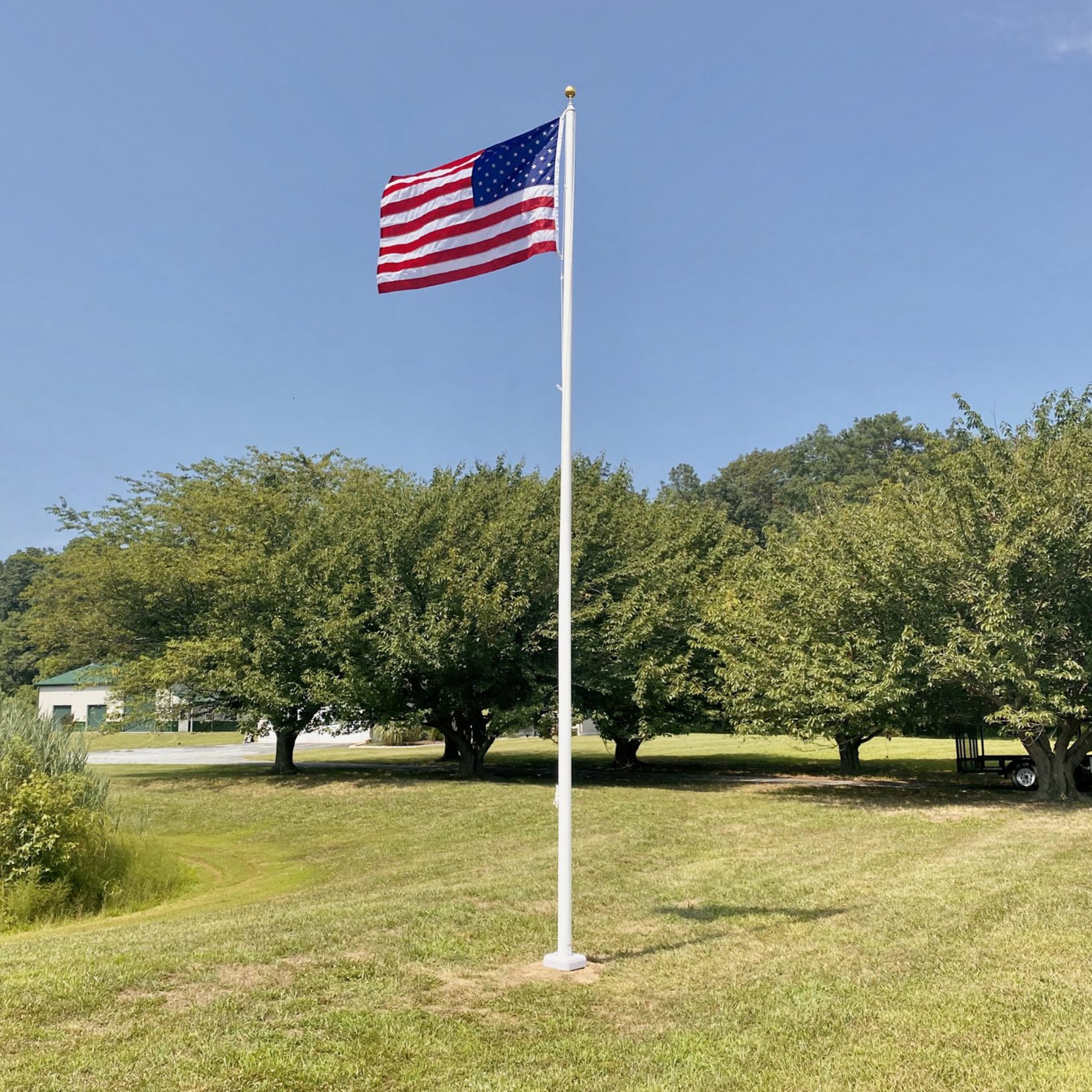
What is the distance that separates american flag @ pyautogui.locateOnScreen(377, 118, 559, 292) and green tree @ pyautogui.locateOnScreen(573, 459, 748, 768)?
16080mm

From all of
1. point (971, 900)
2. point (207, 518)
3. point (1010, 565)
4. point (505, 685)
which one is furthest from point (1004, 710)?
point (207, 518)

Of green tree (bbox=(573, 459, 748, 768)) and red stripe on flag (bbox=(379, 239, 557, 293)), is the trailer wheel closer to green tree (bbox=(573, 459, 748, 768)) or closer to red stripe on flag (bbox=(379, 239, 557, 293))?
green tree (bbox=(573, 459, 748, 768))

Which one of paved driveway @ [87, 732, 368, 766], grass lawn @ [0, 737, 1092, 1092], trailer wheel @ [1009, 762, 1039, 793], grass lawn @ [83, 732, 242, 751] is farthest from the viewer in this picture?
grass lawn @ [83, 732, 242, 751]

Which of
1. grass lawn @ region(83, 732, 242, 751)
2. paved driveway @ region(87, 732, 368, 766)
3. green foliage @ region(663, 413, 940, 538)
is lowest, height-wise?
grass lawn @ region(83, 732, 242, 751)

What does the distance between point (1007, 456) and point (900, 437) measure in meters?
106

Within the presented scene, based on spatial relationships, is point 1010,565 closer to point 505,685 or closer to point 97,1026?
point 505,685

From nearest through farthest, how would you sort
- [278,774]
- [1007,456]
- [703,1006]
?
[703,1006] → [1007,456] → [278,774]

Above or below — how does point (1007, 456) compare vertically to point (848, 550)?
above

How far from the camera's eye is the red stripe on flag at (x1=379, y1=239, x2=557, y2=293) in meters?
8.17

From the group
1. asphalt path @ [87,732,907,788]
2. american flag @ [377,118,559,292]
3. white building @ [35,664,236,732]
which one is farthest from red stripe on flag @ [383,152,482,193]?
white building @ [35,664,236,732]

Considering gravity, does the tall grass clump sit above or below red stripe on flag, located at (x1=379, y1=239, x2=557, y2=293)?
below

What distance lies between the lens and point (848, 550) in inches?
768

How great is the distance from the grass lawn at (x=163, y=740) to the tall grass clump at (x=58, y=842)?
32182 mm

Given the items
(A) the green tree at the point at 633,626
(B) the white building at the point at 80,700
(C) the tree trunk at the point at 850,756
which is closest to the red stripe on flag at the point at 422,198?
(A) the green tree at the point at 633,626
